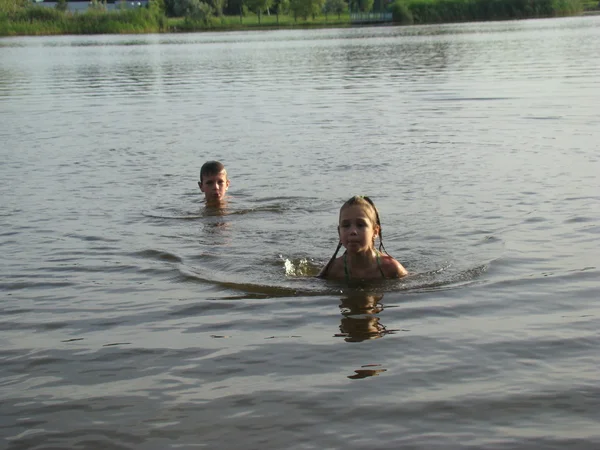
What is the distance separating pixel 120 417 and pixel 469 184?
7215 millimetres

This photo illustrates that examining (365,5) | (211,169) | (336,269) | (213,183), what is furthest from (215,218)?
(365,5)

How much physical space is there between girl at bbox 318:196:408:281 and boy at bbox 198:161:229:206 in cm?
344

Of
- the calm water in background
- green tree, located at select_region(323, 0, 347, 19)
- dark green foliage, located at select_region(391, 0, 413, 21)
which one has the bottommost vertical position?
the calm water in background

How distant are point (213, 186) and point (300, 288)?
3.71m

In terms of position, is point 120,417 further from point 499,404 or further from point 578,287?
point 578,287

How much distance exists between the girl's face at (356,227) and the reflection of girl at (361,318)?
0.40m

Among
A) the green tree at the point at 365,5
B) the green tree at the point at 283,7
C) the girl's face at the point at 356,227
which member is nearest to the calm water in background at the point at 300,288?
the girl's face at the point at 356,227

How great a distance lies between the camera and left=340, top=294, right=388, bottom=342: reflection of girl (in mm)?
5965

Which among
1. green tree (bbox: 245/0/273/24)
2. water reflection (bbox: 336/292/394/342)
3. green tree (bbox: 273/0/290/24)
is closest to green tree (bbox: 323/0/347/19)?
green tree (bbox: 273/0/290/24)

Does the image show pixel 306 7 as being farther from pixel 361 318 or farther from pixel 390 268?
pixel 361 318

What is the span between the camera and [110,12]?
8419cm

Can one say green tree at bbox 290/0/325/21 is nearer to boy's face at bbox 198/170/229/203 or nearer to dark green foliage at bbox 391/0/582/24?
dark green foliage at bbox 391/0/582/24

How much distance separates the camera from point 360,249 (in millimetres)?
7031

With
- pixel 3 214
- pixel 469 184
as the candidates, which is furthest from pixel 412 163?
pixel 3 214
